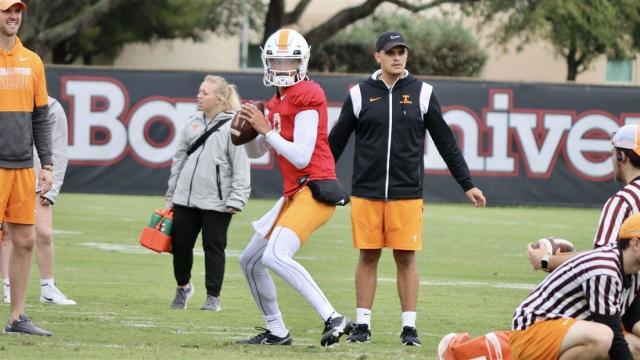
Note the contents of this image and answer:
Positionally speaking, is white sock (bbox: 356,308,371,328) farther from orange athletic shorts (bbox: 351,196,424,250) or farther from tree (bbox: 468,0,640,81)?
tree (bbox: 468,0,640,81)

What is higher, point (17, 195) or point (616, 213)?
point (616, 213)

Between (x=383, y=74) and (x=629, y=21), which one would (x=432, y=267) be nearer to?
(x=383, y=74)

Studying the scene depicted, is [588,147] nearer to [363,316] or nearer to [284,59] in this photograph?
[363,316]

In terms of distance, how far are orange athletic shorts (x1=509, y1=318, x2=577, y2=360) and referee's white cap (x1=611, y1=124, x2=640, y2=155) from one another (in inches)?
41.0

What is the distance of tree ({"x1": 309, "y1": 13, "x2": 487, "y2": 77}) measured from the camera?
159ft

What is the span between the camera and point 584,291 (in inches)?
287

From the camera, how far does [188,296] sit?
1123cm

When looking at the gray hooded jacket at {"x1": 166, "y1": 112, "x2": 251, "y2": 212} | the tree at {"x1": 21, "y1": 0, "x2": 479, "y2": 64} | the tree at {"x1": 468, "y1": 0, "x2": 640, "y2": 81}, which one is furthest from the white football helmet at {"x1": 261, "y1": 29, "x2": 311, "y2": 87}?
the tree at {"x1": 21, "y1": 0, "x2": 479, "y2": 64}

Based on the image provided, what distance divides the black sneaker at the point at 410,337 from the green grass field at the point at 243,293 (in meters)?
0.07

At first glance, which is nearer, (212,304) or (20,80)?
(20,80)

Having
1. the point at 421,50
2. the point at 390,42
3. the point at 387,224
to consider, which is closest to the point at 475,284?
the point at 387,224

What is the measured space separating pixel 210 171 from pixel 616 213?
14.4ft

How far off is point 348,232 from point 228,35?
3226 cm

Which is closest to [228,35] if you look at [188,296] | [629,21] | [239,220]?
[629,21]
